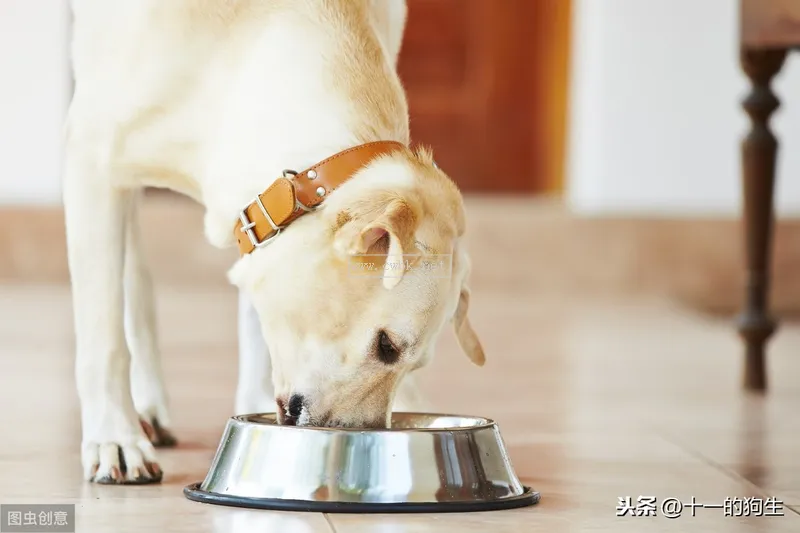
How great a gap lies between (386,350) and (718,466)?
2.57 ft

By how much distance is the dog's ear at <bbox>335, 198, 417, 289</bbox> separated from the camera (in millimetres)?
1859

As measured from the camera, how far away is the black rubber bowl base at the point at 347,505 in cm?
186

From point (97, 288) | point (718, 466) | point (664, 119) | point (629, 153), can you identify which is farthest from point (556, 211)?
point (97, 288)

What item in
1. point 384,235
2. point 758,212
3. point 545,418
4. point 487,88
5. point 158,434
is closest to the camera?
point 384,235

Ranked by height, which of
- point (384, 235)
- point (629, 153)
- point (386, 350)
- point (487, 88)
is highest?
point (487, 88)

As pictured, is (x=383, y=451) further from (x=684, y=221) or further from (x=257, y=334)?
(x=684, y=221)

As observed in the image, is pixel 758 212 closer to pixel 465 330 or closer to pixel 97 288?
pixel 465 330

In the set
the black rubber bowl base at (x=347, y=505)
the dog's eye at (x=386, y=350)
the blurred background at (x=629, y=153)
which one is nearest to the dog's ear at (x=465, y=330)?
the dog's eye at (x=386, y=350)

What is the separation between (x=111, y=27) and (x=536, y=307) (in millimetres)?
3942

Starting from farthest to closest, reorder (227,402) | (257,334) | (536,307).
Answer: (536,307) → (227,402) → (257,334)

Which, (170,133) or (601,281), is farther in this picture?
(601,281)

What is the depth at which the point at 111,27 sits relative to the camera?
221 cm

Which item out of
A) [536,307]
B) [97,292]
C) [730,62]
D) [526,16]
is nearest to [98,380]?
[97,292]

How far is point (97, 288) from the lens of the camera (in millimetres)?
2221
